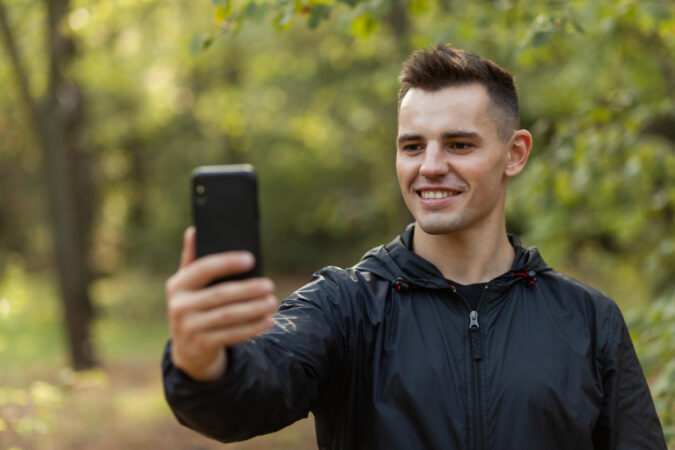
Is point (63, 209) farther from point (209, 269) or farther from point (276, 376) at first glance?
point (209, 269)

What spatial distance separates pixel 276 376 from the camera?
5.93ft

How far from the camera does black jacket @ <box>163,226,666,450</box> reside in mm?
2123

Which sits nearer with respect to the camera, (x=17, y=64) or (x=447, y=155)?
(x=447, y=155)

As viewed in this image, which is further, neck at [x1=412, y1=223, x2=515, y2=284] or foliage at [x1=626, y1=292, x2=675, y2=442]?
foliage at [x1=626, y1=292, x2=675, y2=442]

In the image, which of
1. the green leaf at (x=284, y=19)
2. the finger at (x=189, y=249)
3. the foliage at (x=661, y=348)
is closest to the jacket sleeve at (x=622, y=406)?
the foliage at (x=661, y=348)

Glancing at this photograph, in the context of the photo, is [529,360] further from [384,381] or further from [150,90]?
[150,90]

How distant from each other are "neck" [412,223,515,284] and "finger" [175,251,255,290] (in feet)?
3.81

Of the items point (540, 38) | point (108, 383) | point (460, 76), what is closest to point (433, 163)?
point (460, 76)

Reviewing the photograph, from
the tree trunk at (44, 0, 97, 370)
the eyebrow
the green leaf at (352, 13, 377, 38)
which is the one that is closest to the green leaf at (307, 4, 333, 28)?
the green leaf at (352, 13, 377, 38)

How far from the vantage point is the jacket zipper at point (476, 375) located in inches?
83.4

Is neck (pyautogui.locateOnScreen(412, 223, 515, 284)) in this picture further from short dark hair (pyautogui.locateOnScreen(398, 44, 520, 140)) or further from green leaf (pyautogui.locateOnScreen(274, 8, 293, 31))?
green leaf (pyautogui.locateOnScreen(274, 8, 293, 31))

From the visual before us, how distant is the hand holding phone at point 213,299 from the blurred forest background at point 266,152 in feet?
7.24

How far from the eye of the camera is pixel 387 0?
367 centimetres

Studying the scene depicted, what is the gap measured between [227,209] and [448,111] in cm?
112
